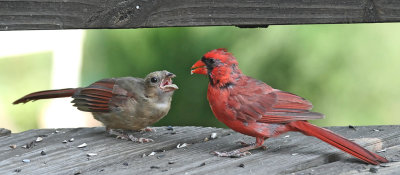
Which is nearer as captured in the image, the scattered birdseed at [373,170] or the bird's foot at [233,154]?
the scattered birdseed at [373,170]

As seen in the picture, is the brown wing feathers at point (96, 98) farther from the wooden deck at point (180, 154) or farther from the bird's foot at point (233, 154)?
the bird's foot at point (233, 154)

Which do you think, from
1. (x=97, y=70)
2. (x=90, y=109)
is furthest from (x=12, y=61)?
(x=90, y=109)

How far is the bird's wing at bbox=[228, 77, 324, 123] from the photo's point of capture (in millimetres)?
3867

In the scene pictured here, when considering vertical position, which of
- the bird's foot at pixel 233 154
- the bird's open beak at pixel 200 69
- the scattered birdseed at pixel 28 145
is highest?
the bird's open beak at pixel 200 69

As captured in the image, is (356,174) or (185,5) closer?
(356,174)

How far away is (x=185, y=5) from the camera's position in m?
3.83

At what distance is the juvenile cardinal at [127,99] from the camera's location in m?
4.40

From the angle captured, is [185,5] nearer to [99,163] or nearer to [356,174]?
[99,163]

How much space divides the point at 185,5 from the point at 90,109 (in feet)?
3.51

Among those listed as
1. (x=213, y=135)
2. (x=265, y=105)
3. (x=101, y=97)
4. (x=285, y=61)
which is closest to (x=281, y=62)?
(x=285, y=61)

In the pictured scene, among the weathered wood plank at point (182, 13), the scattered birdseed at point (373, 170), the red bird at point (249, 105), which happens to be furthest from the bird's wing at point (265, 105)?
the scattered birdseed at point (373, 170)

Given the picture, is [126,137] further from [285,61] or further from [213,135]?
[285,61]

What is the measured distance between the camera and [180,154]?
12.5ft

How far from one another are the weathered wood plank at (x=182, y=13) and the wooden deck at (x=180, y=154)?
2.23 feet
